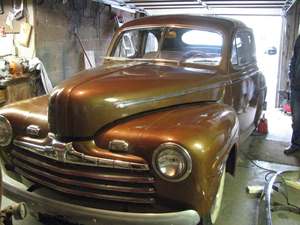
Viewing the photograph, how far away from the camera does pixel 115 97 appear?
2.05 m

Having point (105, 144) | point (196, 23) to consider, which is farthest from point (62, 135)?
point (196, 23)

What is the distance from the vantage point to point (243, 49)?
3.73 metres

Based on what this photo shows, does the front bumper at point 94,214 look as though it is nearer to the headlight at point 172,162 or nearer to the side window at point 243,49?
the headlight at point 172,162

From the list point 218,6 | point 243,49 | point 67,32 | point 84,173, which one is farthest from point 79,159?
point 218,6

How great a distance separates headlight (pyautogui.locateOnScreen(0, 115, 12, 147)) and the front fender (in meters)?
0.73

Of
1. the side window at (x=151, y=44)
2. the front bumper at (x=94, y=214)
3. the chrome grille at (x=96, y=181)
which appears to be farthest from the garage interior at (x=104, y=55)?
the side window at (x=151, y=44)

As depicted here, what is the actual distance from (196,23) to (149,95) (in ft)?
4.15

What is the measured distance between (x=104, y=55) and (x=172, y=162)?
11.1 ft

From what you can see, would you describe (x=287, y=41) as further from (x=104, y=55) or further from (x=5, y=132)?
(x=5, y=132)

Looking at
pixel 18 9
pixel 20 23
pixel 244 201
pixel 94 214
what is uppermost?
pixel 18 9

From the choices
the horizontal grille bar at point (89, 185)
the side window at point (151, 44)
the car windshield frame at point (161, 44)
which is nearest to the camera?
the horizontal grille bar at point (89, 185)

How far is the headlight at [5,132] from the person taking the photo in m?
2.30

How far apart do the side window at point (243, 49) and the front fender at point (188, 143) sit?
140cm

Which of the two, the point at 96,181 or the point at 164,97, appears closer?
the point at 96,181
